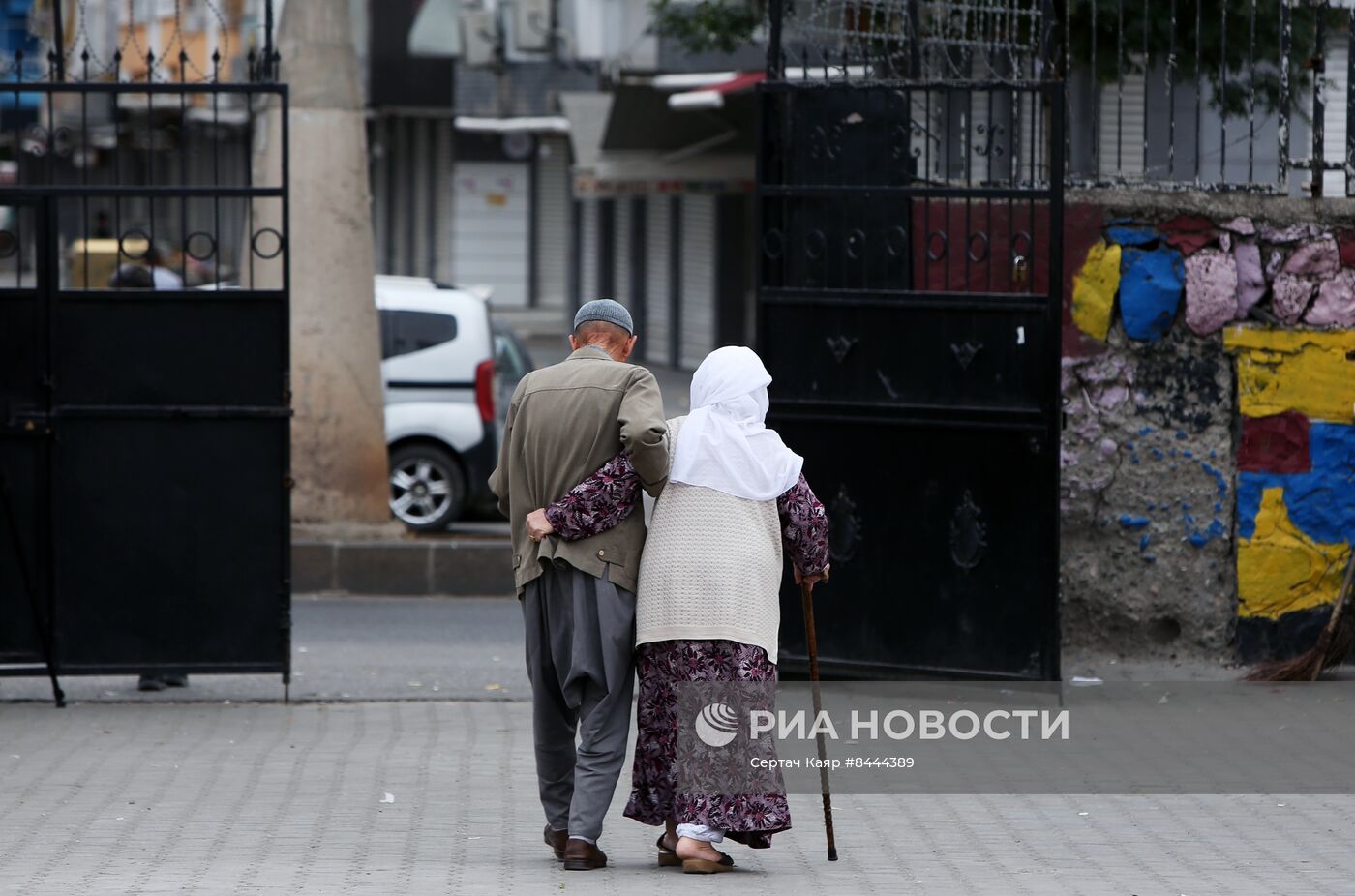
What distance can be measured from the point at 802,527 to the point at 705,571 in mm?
334

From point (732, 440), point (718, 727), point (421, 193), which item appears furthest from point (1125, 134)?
point (421, 193)

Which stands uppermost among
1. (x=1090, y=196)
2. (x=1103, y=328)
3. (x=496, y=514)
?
(x=1090, y=196)

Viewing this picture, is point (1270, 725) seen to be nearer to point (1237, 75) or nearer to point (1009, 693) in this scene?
point (1009, 693)

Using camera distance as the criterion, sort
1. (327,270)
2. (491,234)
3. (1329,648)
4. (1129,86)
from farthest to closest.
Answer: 1. (491,234)
2. (327,270)
3. (1129,86)
4. (1329,648)

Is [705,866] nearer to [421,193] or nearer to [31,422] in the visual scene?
[31,422]

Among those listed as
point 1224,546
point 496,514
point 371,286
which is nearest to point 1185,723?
point 1224,546

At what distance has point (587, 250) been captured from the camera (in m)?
35.2

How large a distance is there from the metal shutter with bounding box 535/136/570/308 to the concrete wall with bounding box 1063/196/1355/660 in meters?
27.6

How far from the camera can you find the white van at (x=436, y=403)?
46.1 feet

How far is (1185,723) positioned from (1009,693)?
0.70 meters

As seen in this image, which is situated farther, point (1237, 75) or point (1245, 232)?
point (1237, 75)

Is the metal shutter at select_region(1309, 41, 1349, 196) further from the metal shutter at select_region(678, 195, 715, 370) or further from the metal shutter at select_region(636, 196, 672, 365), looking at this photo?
the metal shutter at select_region(636, 196, 672, 365)

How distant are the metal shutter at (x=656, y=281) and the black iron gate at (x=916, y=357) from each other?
2188cm

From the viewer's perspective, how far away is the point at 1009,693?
822 cm
